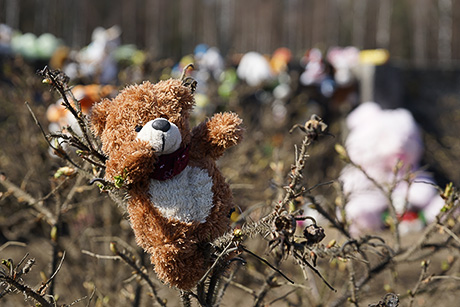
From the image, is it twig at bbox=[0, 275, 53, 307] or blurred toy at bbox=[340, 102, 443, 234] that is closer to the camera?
twig at bbox=[0, 275, 53, 307]

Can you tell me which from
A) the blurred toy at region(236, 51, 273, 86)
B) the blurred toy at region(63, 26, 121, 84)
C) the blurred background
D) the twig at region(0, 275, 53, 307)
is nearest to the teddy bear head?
the twig at region(0, 275, 53, 307)

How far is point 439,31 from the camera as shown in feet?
65.6

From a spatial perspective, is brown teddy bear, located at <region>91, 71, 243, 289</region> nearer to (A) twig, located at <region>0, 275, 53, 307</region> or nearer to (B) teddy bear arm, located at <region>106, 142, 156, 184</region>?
(B) teddy bear arm, located at <region>106, 142, 156, 184</region>

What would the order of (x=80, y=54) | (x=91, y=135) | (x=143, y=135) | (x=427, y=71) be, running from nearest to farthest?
(x=143, y=135), (x=91, y=135), (x=80, y=54), (x=427, y=71)

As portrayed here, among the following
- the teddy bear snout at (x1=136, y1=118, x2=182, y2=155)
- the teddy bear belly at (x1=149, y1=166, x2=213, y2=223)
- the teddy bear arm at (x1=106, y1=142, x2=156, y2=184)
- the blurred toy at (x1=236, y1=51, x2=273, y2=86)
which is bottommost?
the blurred toy at (x1=236, y1=51, x2=273, y2=86)

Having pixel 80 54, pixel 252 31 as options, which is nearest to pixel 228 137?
pixel 80 54

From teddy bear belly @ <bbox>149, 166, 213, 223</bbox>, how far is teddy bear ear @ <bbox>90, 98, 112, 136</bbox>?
0.62ft

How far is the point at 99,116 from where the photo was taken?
4.06ft

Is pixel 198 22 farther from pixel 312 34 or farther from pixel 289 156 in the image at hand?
pixel 289 156

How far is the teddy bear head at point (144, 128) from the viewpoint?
1136mm

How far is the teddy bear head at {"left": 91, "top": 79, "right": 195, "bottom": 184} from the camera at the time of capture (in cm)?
114

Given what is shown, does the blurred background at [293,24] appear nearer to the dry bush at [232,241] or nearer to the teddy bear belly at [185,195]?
the dry bush at [232,241]

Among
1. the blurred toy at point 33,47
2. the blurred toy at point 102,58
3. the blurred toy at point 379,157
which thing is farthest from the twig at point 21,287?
the blurred toy at point 33,47

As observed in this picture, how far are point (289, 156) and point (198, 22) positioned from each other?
18270 millimetres
